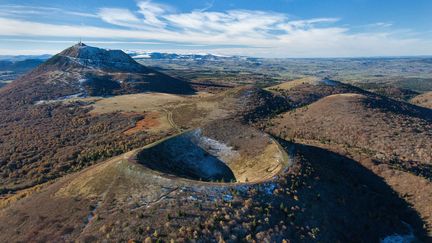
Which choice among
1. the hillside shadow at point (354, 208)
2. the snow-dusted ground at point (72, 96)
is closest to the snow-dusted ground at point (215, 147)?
the hillside shadow at point (354, 208)

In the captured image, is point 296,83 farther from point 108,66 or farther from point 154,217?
point 154,217

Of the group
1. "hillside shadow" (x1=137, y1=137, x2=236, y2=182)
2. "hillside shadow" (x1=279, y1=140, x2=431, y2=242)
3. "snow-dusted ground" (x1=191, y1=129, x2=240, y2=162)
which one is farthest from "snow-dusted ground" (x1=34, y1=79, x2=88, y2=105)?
"hillside shadow" (x1=279, y1=140, x2=431, y2=242)

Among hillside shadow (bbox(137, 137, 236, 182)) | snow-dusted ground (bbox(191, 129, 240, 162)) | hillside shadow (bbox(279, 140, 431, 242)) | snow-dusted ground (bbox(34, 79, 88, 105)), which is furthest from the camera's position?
snow-dusted ground (bbox(34, 79, 88, 105))

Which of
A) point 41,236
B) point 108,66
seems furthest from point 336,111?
point 108,66

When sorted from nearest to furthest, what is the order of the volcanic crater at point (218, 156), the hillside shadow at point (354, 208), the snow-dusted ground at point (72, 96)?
the hillside shadow at point (354, 208), the volcanic crater at point (218, 156), the snow-dusted ground at point (72, 96)

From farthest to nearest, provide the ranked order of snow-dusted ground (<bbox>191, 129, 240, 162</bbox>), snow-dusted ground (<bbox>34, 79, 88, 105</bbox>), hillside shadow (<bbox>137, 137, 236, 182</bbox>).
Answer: snow-dusted ground (<bbox>34, 79, 88, 105</bbox>) → snow-dusted ground (<bbox>191, 129, 240, 162</bbox>) → hillside shadow (<bbox>137, 137, 236, 182</bbox>)

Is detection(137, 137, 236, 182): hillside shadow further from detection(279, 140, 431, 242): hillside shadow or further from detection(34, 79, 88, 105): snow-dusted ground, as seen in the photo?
detection(34, 79, 88, 105): snow-dusted ground

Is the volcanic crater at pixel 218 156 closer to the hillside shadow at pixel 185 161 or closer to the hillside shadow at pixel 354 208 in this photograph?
the hillside shadow at pixel 185 161

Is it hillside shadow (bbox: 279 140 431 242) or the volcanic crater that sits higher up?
the volcanic crater

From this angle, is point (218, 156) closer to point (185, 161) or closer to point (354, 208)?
point (185, 161)
